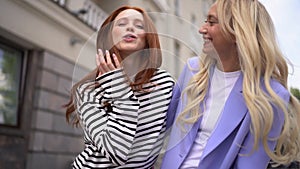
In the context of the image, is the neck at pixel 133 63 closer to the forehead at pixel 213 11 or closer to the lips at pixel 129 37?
the lips at pixel 129 37

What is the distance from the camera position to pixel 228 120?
675mm

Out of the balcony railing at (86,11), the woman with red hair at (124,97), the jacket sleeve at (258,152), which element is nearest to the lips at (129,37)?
the woman with red hair at (124,97)

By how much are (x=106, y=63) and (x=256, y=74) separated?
0.30m

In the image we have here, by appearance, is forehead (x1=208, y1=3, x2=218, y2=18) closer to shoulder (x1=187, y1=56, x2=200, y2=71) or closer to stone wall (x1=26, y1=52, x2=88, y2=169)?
shoulder (x1=187, y1=56, x2=200, y2=71)

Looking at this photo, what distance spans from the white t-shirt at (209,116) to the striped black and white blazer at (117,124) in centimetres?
9

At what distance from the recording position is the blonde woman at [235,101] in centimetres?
65

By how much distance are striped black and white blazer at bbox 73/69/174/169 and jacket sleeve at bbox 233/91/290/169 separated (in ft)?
0.52

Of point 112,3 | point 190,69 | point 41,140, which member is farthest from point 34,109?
point 190,69

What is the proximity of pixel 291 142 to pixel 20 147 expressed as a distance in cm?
248

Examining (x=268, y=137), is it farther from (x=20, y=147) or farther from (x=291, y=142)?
(x=20, y=147)

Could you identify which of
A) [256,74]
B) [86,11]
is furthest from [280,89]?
[86,11]

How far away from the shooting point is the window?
274 cm

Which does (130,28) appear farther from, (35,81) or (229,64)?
(35,81)

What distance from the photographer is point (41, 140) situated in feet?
9.62
